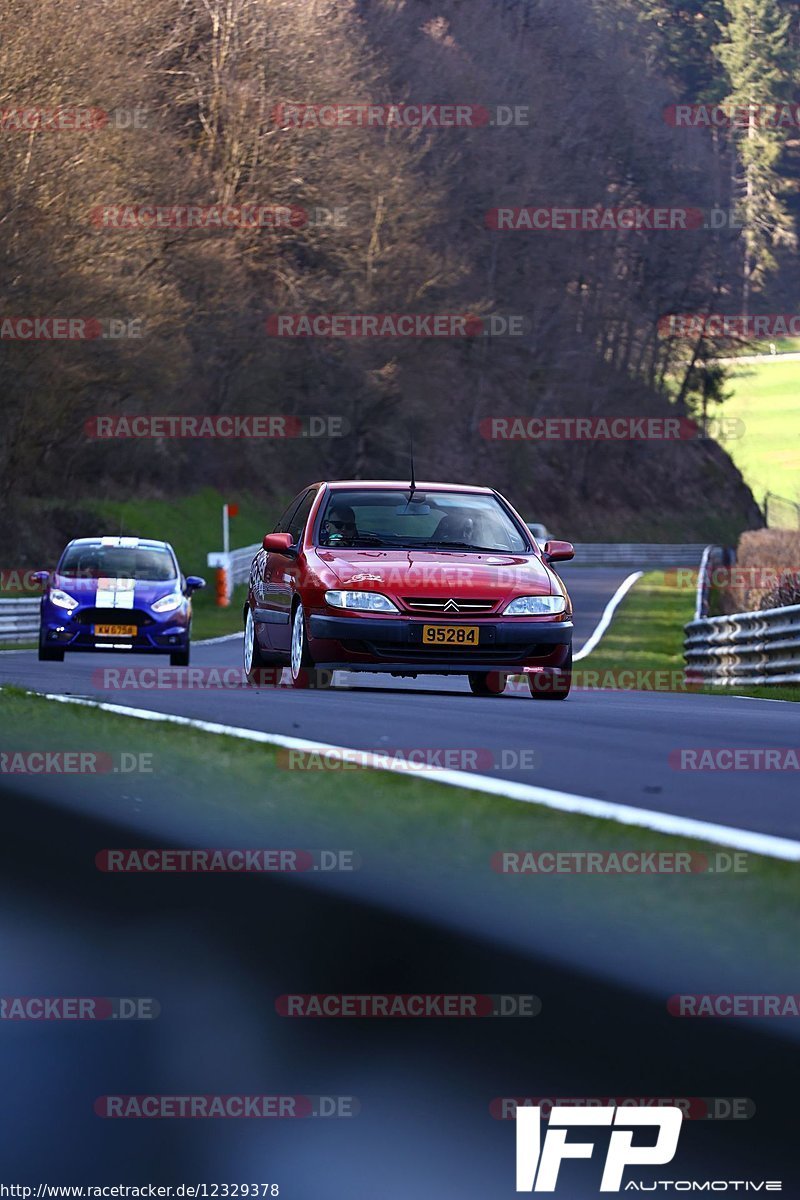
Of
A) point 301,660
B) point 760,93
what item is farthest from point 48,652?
point 760,93

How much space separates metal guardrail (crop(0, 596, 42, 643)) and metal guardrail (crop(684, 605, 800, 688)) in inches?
505

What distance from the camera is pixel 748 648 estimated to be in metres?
22.3

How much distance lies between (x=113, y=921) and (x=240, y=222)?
182 feet

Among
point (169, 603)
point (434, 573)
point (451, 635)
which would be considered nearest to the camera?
point (451, 635)

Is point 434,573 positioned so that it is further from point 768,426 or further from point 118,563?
→ point 768,426

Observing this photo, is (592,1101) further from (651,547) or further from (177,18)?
(651,547)

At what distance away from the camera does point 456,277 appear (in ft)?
228

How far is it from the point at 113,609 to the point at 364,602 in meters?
9.27

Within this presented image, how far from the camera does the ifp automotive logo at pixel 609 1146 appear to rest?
106 inches

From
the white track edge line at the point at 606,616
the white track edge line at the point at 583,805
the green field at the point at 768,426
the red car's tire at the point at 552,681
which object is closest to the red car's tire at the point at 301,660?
the red car's tire at the point at 552,681

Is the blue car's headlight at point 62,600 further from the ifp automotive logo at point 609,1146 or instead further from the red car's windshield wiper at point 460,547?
the ifp automotive logo at point 609,1146

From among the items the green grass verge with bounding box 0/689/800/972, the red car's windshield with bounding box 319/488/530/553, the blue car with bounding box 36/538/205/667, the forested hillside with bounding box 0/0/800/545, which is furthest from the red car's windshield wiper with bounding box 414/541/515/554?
the forested hillside with bounding box 0/0/800/545

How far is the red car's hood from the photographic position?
12922mm

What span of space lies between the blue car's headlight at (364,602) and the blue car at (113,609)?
357 inches
